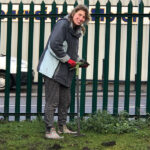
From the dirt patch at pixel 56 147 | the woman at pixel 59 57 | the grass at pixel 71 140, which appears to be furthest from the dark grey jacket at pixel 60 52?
the dirt patch at pixel 56 147

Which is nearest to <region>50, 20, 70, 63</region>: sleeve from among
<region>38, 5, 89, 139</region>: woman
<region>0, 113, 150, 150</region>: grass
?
<region>38, 5, 89, 139</region>: woman

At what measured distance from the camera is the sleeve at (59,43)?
5.13 metres

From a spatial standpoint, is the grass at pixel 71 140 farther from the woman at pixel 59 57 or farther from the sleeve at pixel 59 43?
the sleeve at pixel 59 43

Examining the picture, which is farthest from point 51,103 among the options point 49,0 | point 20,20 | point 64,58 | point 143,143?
point 49,0

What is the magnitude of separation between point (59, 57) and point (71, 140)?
3.44ft

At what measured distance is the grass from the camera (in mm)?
4812

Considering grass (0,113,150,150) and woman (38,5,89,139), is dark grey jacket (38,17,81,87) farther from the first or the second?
grass (0,113,150,150)

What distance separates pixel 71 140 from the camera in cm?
515

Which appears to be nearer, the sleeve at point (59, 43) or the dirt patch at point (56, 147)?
the dirt patch at point (56, 147)

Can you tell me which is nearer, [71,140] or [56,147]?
[56,147]

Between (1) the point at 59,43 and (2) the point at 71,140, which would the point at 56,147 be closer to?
(2) the point at 71,140

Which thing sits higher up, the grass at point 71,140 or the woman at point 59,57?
the woman at point 59,57

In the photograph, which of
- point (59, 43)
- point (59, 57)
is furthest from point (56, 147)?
point (59, 43)

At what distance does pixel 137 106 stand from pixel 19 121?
6.19 feet
